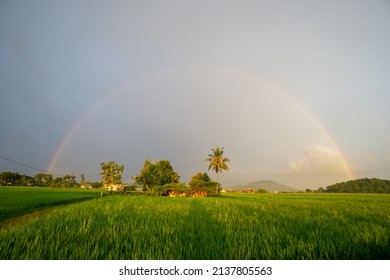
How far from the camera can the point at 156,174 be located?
44219 millimetres

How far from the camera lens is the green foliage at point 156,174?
44.0m

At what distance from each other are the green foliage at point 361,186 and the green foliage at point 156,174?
3708 inches

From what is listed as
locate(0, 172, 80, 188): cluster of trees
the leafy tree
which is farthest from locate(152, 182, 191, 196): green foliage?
locate(0, 172, 80, 188): cluster of trees

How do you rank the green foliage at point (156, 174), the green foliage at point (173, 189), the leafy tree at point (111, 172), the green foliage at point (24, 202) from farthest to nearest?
the leafy tree at point (111, 172), the green foliage at point (156, 174), the green foliage at point (173, 189), the green foliage at point (24, 202)

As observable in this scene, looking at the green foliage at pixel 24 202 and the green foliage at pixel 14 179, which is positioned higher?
the green foliage at pixel 14 179

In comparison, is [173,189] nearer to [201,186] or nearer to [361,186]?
[201,186]

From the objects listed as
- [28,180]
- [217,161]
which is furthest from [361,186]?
[28,180]

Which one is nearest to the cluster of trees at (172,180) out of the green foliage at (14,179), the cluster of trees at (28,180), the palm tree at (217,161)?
the palm tree at (217,161)

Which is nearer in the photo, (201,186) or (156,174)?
(201,186)

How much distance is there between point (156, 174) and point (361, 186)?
106552mm

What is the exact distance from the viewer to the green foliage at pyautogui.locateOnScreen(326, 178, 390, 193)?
94.4 m

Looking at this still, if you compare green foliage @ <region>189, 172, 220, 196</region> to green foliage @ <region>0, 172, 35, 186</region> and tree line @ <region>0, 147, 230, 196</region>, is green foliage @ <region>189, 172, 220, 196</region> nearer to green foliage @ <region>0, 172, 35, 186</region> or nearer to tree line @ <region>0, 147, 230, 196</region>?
tree line @ <region>0, 147, 230, 196</region>

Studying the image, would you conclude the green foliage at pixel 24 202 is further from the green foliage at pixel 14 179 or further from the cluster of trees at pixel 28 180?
the green foliage at pixel 14 179
